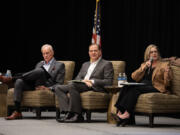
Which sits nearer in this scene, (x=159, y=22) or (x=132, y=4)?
(x=159, y=22)

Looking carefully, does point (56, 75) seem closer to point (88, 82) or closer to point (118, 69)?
point (88, 82)

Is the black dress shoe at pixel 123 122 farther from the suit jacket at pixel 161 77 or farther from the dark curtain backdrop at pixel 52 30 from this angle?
the dark curtain backdrop at pixel 52 30

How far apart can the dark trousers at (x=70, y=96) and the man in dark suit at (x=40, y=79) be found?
0.47 metres

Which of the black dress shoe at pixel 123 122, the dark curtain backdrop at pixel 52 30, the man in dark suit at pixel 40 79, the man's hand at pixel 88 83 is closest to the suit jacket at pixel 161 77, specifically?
the black dress shoe at pixel 123 122

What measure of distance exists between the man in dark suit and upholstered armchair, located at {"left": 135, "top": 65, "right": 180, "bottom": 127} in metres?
1.84

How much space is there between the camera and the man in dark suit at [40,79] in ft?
21.8

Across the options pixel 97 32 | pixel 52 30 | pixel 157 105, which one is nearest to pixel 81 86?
pixel 157 105

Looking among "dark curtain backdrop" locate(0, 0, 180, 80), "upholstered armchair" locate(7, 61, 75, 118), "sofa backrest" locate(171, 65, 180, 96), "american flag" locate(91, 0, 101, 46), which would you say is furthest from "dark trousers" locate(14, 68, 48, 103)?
"dark curtain backdrop" locate(0, 0, 180, 80)

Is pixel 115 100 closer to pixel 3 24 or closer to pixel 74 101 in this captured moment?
pixel 74 101

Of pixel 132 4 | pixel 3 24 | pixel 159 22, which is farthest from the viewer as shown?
pixel 3 24

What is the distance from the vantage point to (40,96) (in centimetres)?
662

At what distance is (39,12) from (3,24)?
0.86 m

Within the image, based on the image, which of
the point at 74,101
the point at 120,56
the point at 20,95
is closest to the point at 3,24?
the point at 120,56

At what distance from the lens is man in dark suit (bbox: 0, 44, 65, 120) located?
6.65 meters
